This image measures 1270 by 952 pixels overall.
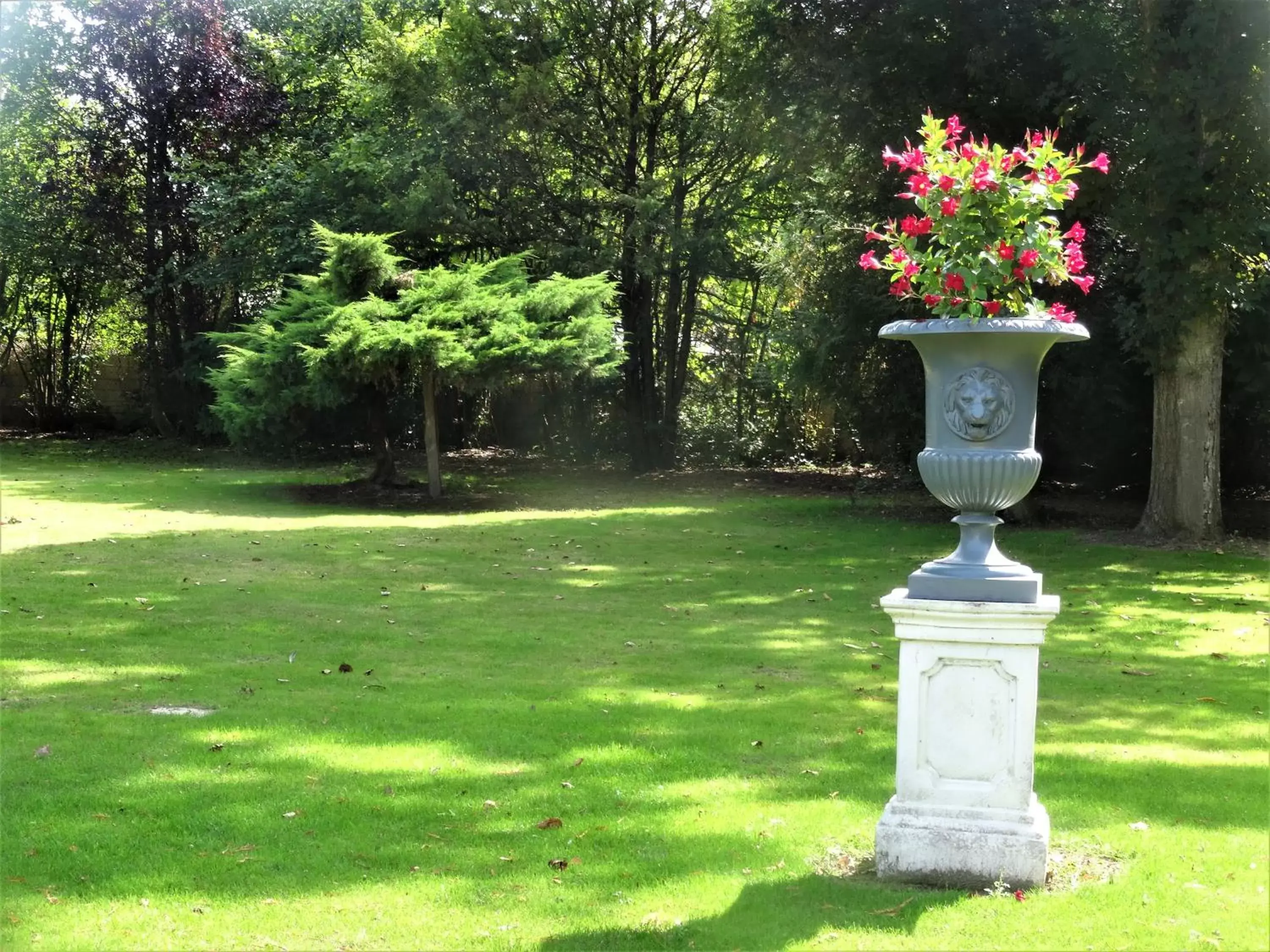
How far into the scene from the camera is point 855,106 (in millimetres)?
14633

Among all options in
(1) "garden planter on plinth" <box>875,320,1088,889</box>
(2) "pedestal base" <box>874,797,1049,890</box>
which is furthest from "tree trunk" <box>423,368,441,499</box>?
(2) "pedestal base" <box>874,797,1049,890</box>

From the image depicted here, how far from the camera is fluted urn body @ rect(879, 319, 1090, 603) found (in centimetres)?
419

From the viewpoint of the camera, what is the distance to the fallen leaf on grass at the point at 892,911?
3.90 meters

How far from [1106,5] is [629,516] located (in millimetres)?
8120

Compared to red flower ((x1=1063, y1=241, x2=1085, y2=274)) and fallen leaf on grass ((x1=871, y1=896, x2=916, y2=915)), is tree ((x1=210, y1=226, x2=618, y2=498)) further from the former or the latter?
fallen leaf on grass ((x1=871, y1=896, x2=916, y2=915))

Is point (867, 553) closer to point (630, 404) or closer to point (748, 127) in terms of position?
point (748, 127)

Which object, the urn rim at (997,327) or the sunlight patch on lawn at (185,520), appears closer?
the urn rim at (997,327)

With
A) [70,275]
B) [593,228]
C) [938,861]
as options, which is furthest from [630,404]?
[938,861]

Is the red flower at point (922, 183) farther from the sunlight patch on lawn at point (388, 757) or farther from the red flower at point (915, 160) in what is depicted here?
the sunlight patch on lawn at point (388, 757)

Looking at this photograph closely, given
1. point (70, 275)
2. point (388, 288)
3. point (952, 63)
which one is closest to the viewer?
point (952, 63)

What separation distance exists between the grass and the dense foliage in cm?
225

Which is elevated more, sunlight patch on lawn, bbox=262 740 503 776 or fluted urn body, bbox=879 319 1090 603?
fluted urn body, bbox=879 319 1090 603

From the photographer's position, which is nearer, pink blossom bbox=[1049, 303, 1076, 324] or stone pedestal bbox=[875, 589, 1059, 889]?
stone pedestal bbox=[875, 589, 1059, 889]

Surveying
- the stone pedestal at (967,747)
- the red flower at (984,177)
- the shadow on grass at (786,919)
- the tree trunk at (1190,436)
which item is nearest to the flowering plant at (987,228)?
the red flower at (984,177)
